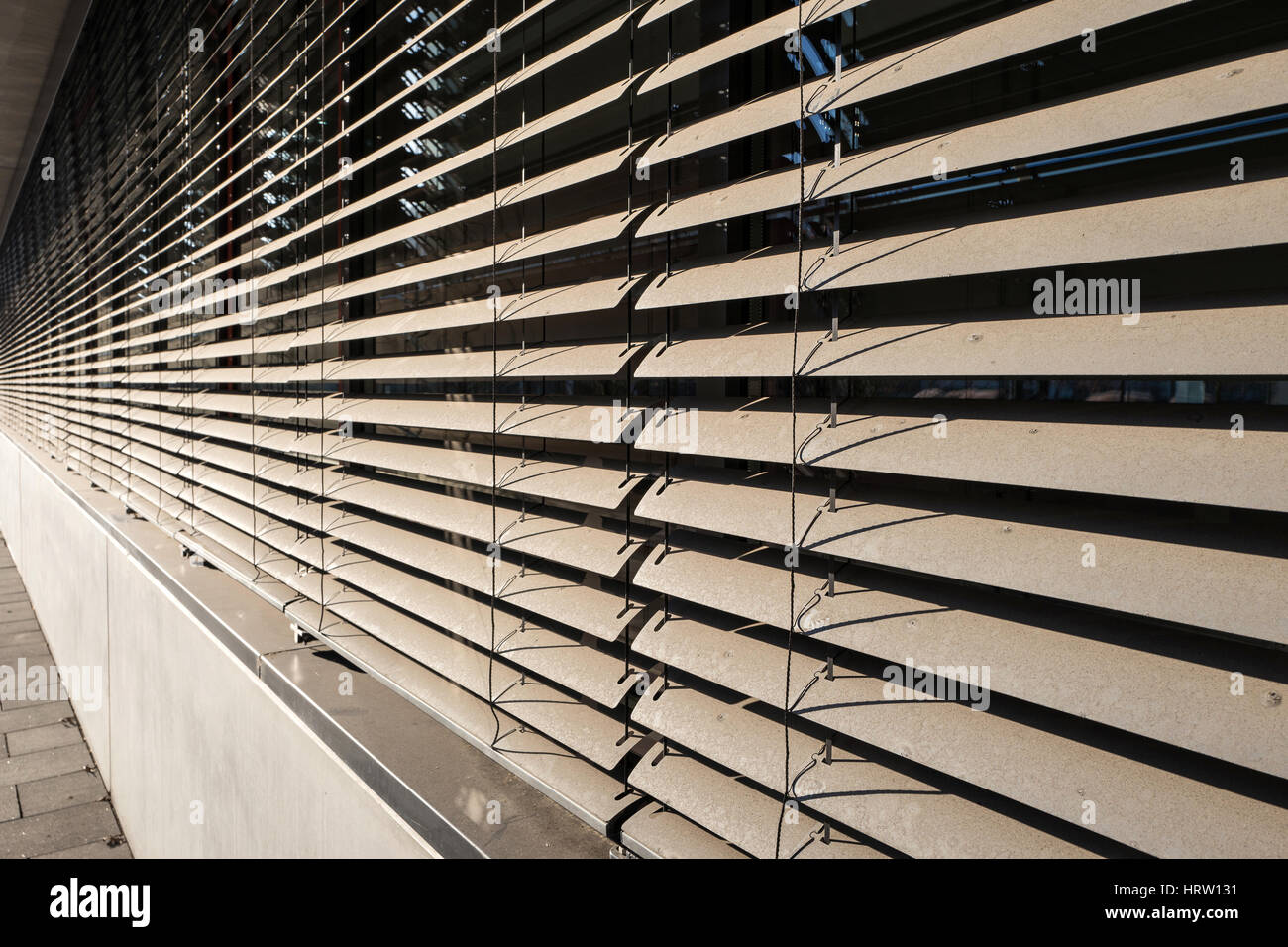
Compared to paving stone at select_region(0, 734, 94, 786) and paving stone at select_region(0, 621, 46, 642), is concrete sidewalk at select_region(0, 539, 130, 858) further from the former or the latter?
paving stone at select_region(0, 621, 46, 642)

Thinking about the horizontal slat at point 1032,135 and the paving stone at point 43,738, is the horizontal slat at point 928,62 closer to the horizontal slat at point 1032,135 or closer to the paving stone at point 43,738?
the horizontal slat at point 1032,135

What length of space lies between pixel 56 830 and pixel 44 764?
3.21 ft

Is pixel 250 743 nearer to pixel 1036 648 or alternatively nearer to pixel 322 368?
pixel 322 368

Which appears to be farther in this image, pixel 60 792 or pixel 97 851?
pixel 60 792

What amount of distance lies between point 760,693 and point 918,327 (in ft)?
1.73

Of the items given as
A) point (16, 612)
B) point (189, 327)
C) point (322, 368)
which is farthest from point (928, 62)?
point (16, 612)

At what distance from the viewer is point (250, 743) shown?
2451mm

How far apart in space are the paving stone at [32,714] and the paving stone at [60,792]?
1.01m

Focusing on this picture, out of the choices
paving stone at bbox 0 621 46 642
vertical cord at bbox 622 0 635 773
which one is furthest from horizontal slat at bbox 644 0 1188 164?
paving stone at bbox 0 621 46 642

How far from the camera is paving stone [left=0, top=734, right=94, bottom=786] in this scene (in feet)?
15.9

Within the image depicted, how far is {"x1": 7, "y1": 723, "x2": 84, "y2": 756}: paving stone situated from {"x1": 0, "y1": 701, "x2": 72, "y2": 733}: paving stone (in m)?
0.08

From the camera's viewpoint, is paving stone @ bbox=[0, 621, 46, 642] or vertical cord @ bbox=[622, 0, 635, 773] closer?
vertical cord @ bbox=[622, 0, 635, 773]
